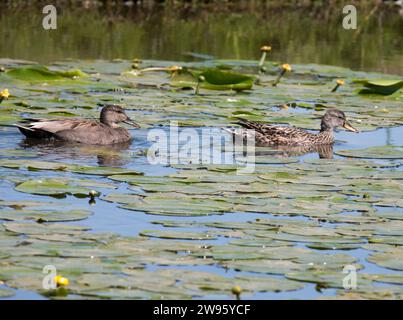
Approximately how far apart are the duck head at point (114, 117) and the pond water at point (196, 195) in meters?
0.23

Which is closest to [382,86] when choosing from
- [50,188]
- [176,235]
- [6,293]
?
[50,188]

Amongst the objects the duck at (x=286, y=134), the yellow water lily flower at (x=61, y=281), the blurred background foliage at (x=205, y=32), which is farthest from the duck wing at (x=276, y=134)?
the blurred background foliage at (x=205, y=32)

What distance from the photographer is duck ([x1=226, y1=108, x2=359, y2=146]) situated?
12.2m

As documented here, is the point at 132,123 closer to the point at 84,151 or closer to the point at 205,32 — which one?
the point at 84,151

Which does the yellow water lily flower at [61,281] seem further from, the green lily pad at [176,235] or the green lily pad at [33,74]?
the green lily pad at [33,74]

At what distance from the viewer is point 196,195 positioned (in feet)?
28.9

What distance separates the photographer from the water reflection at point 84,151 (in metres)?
10.8

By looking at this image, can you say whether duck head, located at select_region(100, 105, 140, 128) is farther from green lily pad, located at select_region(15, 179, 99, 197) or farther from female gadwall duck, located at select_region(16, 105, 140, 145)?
green lily pad, located at select_region(15, 179, 99, 197)

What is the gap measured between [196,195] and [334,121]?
13.6 feet

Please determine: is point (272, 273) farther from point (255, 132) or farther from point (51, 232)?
point (255, 132)

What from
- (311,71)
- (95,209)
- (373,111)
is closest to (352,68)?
(311,71)

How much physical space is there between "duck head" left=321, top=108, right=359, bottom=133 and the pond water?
0.22m

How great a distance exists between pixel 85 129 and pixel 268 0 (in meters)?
19.5

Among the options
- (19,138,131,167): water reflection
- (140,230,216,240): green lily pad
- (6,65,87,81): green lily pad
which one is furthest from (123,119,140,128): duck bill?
(140,230,216,240): green lily pad
